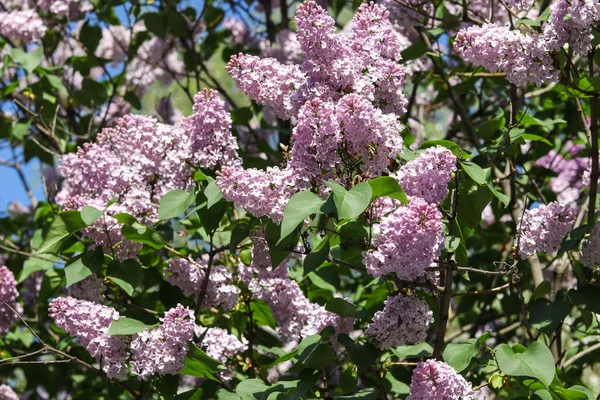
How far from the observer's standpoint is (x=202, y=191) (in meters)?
2.26

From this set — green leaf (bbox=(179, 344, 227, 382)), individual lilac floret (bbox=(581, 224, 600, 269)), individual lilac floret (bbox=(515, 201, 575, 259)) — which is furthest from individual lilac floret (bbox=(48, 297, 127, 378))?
individual lilac floret (bbox=(581, 224, 600, 269))

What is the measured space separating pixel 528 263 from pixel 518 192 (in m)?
0.42

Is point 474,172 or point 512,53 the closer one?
point 474,172

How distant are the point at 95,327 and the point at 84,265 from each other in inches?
7.1

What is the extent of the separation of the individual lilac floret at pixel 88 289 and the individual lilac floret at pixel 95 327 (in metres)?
0.18

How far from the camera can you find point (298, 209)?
5.78 ft

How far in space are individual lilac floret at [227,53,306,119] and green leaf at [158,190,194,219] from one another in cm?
33

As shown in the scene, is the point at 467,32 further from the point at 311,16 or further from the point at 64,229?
the point at 64,229

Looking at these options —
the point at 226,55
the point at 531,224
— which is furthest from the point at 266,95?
the point at 226,55

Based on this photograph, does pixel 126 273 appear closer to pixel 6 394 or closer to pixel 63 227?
pixel 63 227

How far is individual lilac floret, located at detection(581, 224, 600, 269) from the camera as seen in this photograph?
2.31 metres

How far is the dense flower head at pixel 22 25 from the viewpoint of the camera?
12.6 feet

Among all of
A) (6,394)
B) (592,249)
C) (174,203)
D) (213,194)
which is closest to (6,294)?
(6,394)

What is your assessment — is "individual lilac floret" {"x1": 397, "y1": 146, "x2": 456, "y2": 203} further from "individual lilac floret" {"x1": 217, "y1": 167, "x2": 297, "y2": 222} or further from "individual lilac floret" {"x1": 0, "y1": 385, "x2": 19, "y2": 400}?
"individual lilac floret" {"x1": 0, "y1": 385, "x2": 19, "y2": 400}
